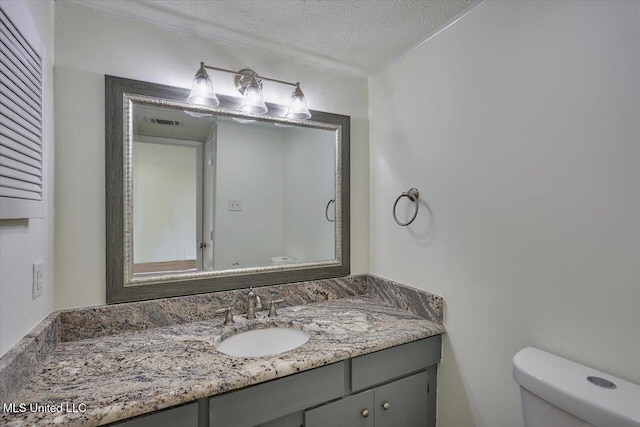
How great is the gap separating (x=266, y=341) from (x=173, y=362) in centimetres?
46

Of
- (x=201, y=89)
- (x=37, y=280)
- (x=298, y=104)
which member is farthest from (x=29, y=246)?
(x=298, y=104)

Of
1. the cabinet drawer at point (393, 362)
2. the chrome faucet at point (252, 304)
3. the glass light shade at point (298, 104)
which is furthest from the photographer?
the glass light shade at point (298, 104)

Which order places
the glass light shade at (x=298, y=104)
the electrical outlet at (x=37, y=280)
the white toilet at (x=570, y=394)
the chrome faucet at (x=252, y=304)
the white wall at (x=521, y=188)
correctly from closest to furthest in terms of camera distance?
1. the white toilet at (x=570, y=394)
2. the white wall at (x=521, y=188)
3. the electrical outlet at (x=37, y=280)
4. the chrome faucet at (x=252, y=304)
5. the glass light shade at (x=298, y=104)

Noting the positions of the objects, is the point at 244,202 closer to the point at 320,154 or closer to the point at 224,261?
the point at 224,261

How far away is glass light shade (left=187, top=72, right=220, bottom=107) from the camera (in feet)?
4.38

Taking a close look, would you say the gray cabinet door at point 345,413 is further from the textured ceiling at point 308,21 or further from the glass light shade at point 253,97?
the textured ceiling at point 308,21

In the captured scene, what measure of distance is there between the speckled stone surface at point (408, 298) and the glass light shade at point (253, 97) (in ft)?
3.87

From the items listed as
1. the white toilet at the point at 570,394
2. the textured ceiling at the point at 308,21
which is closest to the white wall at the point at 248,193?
the textured ceiling at the point at 308,21

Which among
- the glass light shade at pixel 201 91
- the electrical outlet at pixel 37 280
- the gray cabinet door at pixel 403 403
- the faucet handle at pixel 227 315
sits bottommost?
the gray cabinet door at pixel 403 403

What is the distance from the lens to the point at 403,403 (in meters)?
1.33

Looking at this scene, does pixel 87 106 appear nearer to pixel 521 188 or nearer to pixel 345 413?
pixel 345 413

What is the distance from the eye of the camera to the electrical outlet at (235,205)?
1.58m

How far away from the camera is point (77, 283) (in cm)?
124

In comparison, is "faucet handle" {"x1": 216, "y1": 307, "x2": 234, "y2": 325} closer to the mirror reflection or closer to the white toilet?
the mirror reflection
